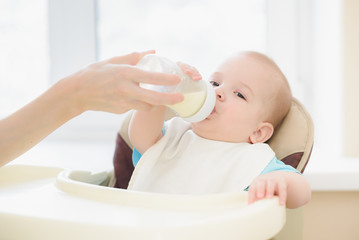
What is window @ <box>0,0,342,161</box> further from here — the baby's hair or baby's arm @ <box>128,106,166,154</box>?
baby's arm @ <box>128,106,166,154</box>

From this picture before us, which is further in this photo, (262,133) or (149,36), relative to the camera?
(149,36)

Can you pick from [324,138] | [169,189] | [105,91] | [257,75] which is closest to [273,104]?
[257,75]

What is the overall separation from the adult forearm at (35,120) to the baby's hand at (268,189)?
32 cm

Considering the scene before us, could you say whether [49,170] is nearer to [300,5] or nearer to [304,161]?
[304,161]

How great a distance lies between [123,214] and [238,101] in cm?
47

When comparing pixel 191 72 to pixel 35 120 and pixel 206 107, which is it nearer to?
pixel 206 107

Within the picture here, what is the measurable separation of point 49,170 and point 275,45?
107 cm

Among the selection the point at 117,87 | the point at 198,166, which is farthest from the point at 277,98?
the point at 117,87

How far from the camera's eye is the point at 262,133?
1.05 meters

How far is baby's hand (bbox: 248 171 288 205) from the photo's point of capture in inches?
27.0

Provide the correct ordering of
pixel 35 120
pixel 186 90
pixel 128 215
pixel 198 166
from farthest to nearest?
pixel 198 166, pixel 186 90, pixel 35 120, pixel 128 215

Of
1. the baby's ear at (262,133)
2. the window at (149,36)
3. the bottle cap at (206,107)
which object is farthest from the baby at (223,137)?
the window at (149,36)

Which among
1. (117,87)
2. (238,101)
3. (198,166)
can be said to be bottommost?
(198,166)

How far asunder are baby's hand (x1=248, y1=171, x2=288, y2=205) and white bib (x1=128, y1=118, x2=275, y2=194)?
182 millimetres
